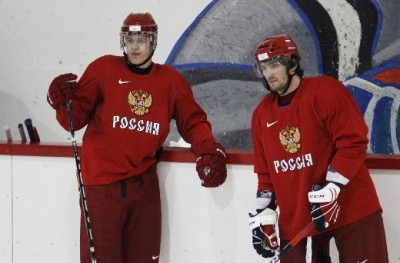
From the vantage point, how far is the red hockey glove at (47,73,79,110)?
103 inches

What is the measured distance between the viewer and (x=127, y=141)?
2.66 m

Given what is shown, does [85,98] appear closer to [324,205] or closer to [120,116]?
[120,116]

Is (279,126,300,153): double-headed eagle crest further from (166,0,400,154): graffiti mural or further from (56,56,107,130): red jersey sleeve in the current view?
(166,0,400,154): graffiti mural

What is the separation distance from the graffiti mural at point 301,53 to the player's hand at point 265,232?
5.64ft

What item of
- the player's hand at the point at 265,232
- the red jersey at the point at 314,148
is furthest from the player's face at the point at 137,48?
the player's hand at the point at 265,232

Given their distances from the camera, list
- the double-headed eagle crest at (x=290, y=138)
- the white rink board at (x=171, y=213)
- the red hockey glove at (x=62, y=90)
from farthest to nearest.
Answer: the white rink board at (x=171, y=213) < the red hockey glove at (x=62, y=90) < the double-headed eagle crest at (x=290, y=138)

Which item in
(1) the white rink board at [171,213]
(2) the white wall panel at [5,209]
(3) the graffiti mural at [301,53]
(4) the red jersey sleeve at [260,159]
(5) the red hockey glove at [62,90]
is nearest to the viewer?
(4) the red jersey sleeve at [260,159]

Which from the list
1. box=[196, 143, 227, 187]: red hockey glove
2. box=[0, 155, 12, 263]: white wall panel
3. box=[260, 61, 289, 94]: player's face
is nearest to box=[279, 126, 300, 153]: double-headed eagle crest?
box=[260, 61, 289, 94]: player's face

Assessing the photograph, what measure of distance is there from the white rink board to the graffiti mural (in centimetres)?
136

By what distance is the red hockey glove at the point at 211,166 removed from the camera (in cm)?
262

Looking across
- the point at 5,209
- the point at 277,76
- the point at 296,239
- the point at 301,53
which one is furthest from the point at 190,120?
the point at 301,53

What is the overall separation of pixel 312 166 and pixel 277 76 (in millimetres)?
274

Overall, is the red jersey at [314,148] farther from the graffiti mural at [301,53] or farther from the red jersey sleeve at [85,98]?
the graffiti mural at [301,53]

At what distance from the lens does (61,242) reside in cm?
299
